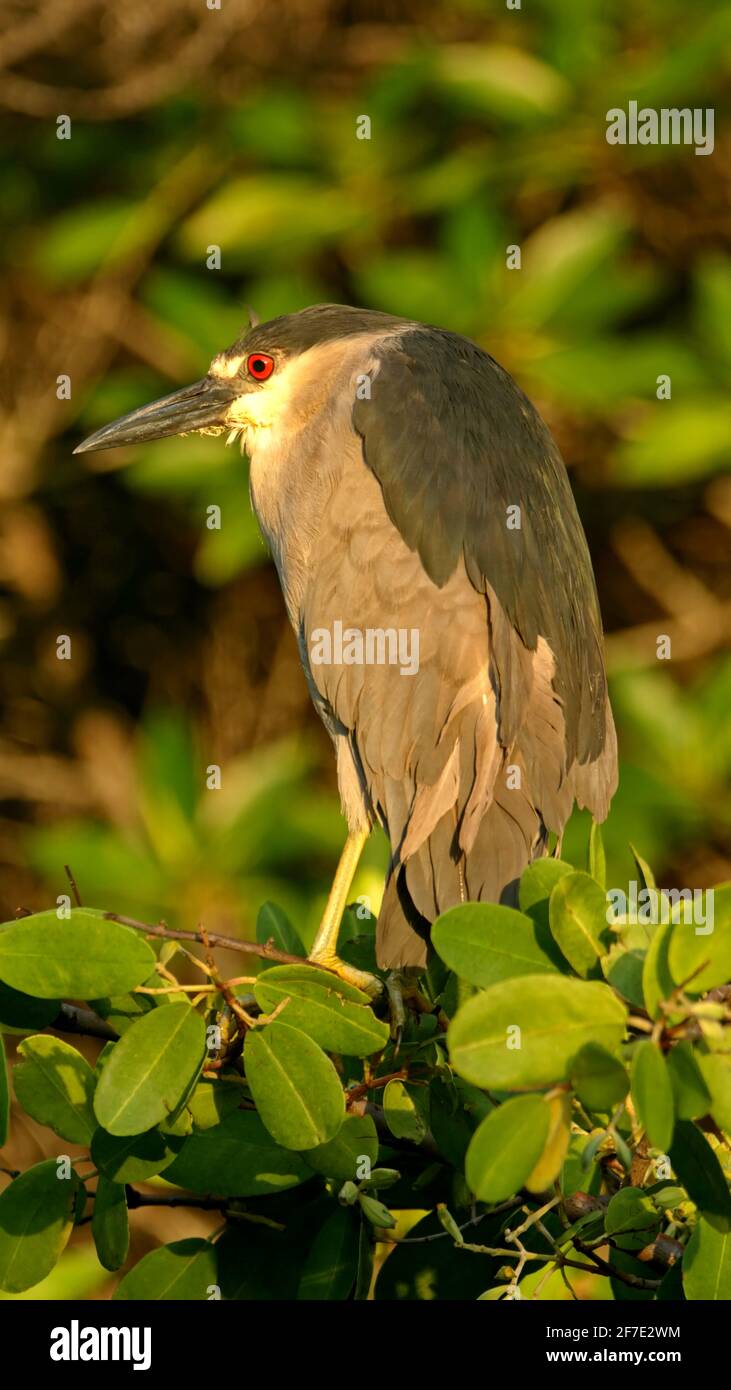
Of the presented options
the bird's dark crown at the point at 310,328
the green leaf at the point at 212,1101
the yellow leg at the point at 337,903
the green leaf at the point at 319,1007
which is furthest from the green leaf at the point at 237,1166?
the bird's dark crown at the point at 310,328

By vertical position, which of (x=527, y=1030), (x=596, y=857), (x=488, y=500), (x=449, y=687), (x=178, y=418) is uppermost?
(x=178, y=418)

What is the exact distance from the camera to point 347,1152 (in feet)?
4.83

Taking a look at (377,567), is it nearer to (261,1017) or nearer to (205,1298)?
(261,1017)

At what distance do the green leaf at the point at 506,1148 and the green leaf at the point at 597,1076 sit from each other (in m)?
0.04

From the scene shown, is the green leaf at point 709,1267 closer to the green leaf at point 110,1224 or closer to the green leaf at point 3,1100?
the green leaf at point 110,1224

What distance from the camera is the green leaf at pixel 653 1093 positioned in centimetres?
116

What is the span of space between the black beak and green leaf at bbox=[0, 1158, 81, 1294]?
5.20ft

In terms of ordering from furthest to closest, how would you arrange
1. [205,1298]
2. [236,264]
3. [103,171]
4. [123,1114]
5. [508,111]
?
[103,171], [236,264], [508,111], [205,1298], [123,1114]

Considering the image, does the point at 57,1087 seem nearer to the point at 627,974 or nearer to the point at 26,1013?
the point at 26,1013

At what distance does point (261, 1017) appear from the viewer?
1461 mm

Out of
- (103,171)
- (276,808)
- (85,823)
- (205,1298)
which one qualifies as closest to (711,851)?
(276,808)

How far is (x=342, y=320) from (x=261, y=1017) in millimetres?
1595

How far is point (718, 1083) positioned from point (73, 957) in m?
0.60

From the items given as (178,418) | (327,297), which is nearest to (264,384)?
(178,418)
